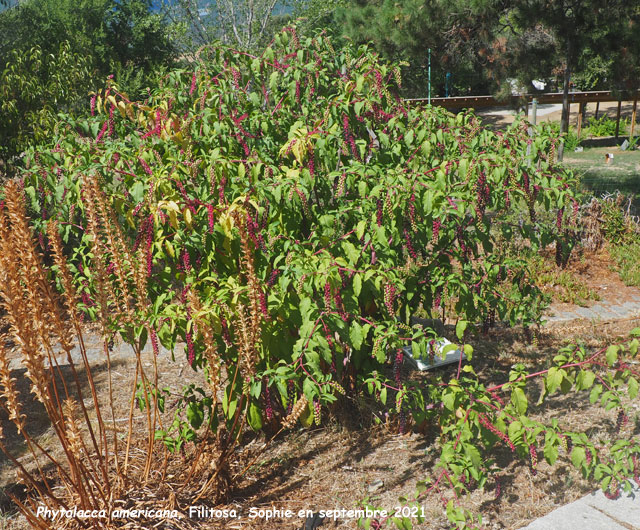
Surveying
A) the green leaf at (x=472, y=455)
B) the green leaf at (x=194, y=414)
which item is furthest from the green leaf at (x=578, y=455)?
the green leaf at (x=194, y=414)

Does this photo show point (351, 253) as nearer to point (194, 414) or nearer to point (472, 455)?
point (472, 455)

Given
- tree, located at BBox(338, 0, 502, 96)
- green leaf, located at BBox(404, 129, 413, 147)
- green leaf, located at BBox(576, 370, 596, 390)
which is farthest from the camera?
tree, located at BBox(338, 0, 502, 96)

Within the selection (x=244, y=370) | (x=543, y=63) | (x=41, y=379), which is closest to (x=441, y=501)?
(x=244, y=370)

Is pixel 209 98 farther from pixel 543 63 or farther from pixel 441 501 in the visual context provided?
pixel 543 63

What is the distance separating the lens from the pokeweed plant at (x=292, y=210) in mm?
2717

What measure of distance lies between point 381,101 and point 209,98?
1.01 metres

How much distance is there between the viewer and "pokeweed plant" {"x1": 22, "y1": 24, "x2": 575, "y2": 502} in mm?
2717

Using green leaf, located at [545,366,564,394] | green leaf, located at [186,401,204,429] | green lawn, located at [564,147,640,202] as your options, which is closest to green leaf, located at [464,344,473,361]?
green leaf, located at [545,366,564,394]

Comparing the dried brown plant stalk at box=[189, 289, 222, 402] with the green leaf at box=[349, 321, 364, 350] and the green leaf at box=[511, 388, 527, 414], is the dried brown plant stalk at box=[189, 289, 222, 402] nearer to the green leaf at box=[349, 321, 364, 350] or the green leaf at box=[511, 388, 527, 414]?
the green leaf at box=[349, 321, 364, 350]

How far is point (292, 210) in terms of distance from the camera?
2945 millimetres

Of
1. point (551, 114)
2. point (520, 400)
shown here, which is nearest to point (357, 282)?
point (520, 400)

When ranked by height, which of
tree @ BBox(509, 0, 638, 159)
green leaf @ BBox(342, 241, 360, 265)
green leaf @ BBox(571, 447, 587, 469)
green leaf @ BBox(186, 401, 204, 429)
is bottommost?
green leaf @ BBox(186, 401, 204, 429)

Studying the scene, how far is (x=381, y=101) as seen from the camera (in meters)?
3.27

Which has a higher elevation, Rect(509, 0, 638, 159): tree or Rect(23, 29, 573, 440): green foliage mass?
Rect(509, 0, 638, 159): tree
